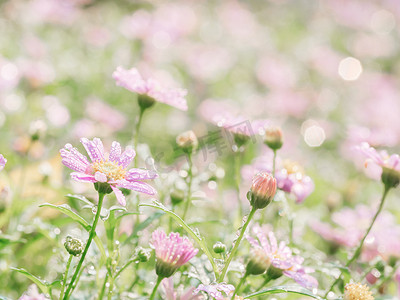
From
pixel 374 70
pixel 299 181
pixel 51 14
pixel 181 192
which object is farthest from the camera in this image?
pixel 374 70

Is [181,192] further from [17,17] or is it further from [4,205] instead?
[17,17]

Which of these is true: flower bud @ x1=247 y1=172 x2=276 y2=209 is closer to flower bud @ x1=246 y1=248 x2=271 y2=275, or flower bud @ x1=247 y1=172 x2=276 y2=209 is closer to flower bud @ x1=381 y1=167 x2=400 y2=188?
flower bud @ x1=246 y1=248 x2=271 y2=275

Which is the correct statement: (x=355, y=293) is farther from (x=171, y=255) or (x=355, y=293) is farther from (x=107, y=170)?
(x=107, y=170)

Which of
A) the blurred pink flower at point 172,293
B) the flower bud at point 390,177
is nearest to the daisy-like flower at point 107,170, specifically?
the blurred pink flower at point 172,293

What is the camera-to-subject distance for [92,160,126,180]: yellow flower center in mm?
947

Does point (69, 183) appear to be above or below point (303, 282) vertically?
below

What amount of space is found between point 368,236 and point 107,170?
0.91 metres

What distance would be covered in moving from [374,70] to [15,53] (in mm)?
3128

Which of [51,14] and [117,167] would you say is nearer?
[117,167]

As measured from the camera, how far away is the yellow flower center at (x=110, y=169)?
95cm

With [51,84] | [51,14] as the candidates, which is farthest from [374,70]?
[51,84]

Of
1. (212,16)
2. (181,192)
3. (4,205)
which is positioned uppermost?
(181,192)

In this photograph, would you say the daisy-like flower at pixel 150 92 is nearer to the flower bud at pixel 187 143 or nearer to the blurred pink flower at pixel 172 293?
the flower bud at pixel 187 143

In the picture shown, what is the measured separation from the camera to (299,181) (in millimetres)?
1422
